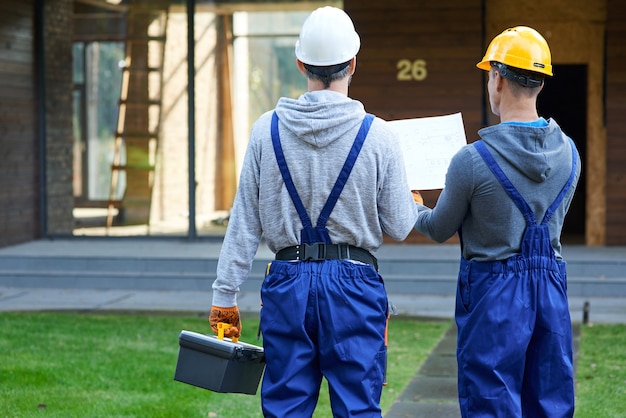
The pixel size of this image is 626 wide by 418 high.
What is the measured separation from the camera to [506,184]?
3336 millimetres

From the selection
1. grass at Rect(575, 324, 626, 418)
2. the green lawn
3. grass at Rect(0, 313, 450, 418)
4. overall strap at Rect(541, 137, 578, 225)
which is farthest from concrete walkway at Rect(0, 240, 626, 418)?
overall strap at Rect(541, 137, 578, 225)

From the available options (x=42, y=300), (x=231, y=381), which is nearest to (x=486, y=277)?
(x=231, y=381)

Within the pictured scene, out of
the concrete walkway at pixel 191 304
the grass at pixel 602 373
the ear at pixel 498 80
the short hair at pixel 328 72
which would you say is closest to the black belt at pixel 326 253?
the short hair at pixel 328 72

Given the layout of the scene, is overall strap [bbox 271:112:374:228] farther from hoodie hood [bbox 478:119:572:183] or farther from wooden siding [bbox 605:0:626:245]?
wooden siding [bbox 605:0:626:245]

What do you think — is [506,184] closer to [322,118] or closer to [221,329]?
[322,118]

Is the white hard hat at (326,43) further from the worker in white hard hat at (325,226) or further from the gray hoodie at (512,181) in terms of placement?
the gray hoodie at (512,181)

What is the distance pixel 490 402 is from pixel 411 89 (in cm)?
977

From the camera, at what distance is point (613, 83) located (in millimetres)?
12414

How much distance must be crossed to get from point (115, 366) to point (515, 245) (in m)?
4.13

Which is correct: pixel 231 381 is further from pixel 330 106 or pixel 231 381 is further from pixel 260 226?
pixel 330 106

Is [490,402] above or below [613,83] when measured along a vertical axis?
below

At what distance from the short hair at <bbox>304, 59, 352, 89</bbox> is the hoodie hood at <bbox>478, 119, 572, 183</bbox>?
50cm

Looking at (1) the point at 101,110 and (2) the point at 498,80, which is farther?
(1) the point at 101,110

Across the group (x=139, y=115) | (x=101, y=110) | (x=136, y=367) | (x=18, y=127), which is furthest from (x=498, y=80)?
(x=101, y=110)
